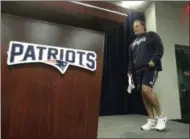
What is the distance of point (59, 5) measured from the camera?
15.6 inches

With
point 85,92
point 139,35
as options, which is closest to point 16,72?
point 85,92

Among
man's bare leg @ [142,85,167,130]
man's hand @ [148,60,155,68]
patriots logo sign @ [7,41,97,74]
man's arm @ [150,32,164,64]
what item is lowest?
man's bare leg @ [142,85,167,130]

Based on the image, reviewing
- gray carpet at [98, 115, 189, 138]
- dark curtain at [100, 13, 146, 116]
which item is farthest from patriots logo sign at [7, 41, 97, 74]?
dark curtain at [100, 13, 146, 116]

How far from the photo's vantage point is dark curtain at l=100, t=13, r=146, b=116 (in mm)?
2484

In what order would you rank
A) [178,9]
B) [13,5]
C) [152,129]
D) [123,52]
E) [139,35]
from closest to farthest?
[13,5]
[152,129]
[139,35]
[178,9]
[123,52]

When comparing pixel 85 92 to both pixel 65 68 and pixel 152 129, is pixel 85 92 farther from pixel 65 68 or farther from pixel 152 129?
pixel 152 129

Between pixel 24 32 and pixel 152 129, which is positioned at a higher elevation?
pixel 24 32

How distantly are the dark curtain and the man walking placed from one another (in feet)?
3.60

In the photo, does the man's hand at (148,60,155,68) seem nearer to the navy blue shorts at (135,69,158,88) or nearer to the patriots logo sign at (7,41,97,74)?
the navy blue shorts at (135,69,158,88)

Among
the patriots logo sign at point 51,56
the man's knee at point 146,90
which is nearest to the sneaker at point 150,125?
the man's knee at point 146,90

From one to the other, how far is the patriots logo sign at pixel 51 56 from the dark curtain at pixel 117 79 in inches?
79.9

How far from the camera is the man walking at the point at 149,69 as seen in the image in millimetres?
1245

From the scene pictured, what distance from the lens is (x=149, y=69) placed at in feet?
4.24

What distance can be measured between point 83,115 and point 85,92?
1.9 inches
